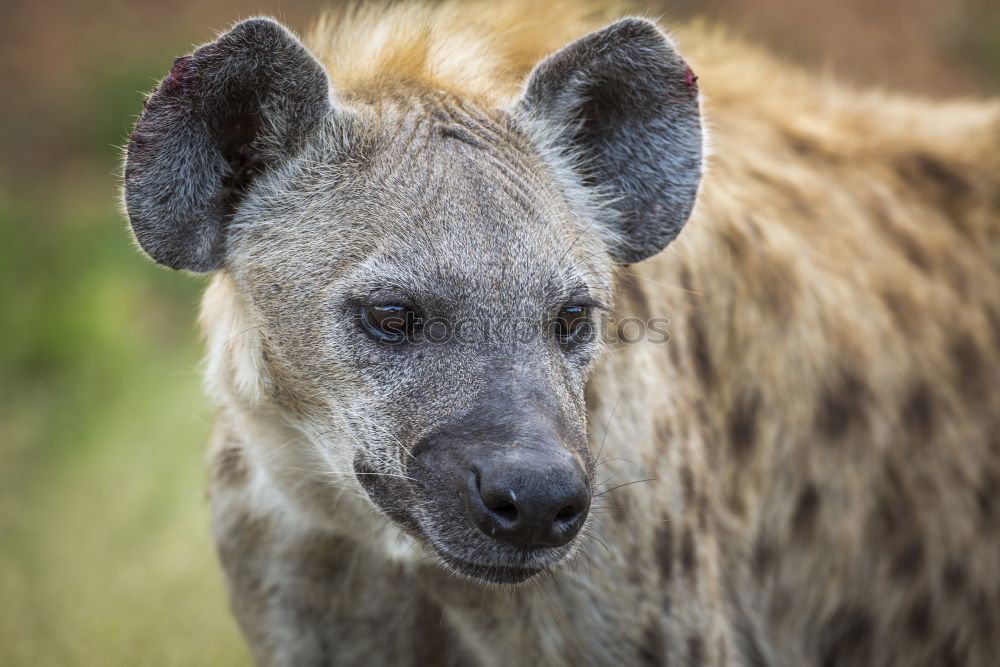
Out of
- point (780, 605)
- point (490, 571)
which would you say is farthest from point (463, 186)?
point (780, 605)

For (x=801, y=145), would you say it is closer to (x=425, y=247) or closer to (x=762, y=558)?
(x=762, y=558)

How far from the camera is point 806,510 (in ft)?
10.7

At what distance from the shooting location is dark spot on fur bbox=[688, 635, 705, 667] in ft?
8.87

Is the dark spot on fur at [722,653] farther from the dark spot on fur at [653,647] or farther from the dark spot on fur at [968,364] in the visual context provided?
the dark spot on fur at [968,364]

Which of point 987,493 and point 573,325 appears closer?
point 573,325

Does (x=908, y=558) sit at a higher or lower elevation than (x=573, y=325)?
lower

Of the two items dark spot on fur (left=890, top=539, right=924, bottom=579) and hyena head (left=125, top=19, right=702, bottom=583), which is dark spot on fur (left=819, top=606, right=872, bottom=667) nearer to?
dark spot on fur (left=890, top=539, right=924, bottom=579)

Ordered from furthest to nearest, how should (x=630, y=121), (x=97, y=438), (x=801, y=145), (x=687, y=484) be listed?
(x=97, y=438), (x=801, y=145), (x=687, y=484), (x=630, y=121)

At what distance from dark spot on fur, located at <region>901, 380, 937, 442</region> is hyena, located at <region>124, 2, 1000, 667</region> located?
10mm

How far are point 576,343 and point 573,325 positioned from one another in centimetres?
4

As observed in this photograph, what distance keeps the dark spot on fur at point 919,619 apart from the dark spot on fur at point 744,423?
27.0 inches

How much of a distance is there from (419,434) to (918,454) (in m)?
1.63

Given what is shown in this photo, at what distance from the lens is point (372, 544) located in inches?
108

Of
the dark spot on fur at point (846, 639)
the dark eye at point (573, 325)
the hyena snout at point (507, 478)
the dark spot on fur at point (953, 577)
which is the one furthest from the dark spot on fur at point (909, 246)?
the hyena snout at point (507, 478)
